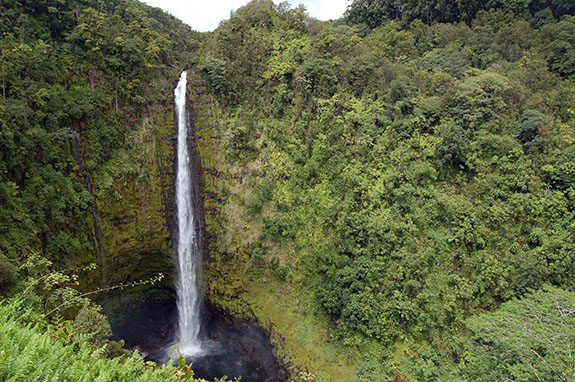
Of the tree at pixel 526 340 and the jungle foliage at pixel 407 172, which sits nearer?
the tree at pixel 526 340

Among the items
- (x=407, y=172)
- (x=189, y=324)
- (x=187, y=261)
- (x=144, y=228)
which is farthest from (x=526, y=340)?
(x=144, y=228)

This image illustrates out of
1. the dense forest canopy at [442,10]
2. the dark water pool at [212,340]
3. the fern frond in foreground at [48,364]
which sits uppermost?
the dense forest canopy at [442,10]

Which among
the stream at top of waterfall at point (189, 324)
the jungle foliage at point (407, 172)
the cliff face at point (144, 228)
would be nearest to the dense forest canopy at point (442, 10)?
the jungle foliage at point (407, 172)

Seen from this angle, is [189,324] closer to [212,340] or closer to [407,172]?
[212,340]

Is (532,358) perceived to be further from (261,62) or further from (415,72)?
(261,62)

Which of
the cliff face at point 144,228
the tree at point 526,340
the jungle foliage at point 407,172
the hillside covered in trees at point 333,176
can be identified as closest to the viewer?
the tree at point 526,340

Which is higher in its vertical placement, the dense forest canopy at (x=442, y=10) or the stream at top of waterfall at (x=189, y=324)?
the dense forest canopy at (x=442, y=10)

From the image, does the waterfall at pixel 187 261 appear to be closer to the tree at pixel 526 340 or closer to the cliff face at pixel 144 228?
the cliff face at pixel 144 228

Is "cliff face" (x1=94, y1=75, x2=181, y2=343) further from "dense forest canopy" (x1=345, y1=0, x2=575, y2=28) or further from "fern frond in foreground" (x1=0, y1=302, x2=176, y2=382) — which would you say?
"dense forest canopy" (x1=345, y1=0, x2=575, y2=28)
